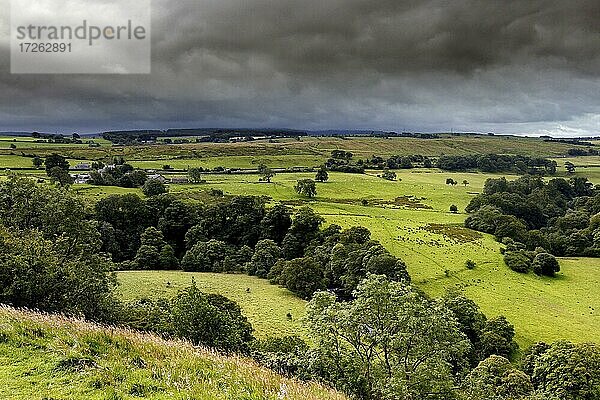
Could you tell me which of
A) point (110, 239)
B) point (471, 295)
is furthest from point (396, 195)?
point (110, 239)

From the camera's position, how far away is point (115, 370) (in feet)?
37.4

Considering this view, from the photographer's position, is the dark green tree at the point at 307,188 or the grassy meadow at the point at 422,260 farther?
the dark green tree at the point at 307,188

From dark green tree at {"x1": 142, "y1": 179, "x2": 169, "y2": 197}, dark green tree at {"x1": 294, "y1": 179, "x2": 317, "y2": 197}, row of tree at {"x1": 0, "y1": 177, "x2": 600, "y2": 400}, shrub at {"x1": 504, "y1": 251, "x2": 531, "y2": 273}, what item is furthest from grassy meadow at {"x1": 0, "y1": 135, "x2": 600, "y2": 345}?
row of tree at {"x1": 0, "y1": 177, "x2": 600, "y2": 400}

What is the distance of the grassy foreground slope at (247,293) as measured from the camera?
43.7 meters

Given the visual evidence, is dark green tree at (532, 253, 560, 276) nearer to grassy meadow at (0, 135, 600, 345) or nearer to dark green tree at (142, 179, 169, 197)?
grassy meadow at (0, 135, 600, 345)

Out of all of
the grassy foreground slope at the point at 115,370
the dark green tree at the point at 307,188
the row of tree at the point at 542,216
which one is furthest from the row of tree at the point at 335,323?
the dark green tree at the point at 307,188

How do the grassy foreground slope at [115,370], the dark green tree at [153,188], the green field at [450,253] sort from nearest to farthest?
1. the grassy foreground slope at [115,370]
2. the green field at [450,253]
3. the dark green tree at [153,188]

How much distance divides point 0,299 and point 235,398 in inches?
722

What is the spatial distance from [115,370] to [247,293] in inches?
1733

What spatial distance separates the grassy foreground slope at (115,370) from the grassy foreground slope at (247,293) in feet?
89.5

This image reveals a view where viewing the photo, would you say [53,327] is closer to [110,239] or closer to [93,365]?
[93,365]

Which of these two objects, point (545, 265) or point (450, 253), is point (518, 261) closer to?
point (545, 265)

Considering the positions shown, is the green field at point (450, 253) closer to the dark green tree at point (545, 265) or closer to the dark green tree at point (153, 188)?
the dark green tree at point (545, 265)

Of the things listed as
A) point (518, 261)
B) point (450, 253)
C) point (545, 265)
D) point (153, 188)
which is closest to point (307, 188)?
point (153, 188)
